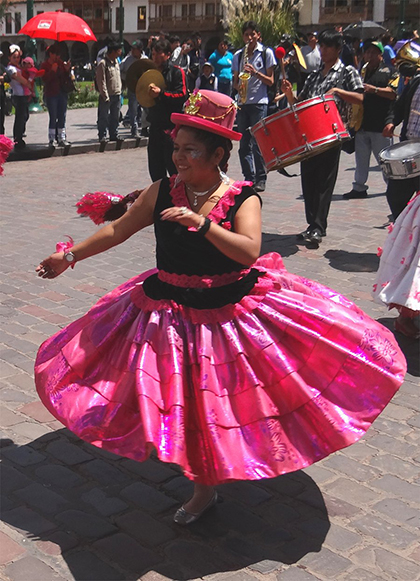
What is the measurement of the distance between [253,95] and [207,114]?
7.80 m

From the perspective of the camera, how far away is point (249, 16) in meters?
36.1

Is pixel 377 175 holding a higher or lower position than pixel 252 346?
lower

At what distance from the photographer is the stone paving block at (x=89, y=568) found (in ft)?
9.84

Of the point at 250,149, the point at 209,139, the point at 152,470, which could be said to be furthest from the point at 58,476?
the point at 250,149

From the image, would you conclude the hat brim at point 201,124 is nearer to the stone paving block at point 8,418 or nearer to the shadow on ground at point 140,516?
the shadow on ground at point 140,516

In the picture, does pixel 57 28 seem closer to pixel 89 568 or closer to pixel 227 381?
pixel 227 381

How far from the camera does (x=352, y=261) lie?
24.6ft

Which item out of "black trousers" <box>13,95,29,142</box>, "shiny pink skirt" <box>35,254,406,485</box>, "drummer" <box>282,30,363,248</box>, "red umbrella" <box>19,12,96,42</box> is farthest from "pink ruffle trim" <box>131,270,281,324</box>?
"red umbrella" <box>19,12,96,42</box>

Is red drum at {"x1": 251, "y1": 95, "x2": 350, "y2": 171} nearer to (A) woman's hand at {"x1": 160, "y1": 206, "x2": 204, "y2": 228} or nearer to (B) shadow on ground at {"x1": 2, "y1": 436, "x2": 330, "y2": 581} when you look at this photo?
(B) shadow on ground at {"x1": 2, "y1": 436, "x2": 330, "y2": 581}

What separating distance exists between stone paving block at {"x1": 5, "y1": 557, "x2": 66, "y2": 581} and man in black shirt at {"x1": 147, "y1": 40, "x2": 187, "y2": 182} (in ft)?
20.1

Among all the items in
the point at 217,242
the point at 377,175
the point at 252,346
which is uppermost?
the point at 217,242

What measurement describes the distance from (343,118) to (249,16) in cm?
2998

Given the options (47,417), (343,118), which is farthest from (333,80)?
(47,417)

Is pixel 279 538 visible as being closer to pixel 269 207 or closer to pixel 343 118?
pixel 343 118
